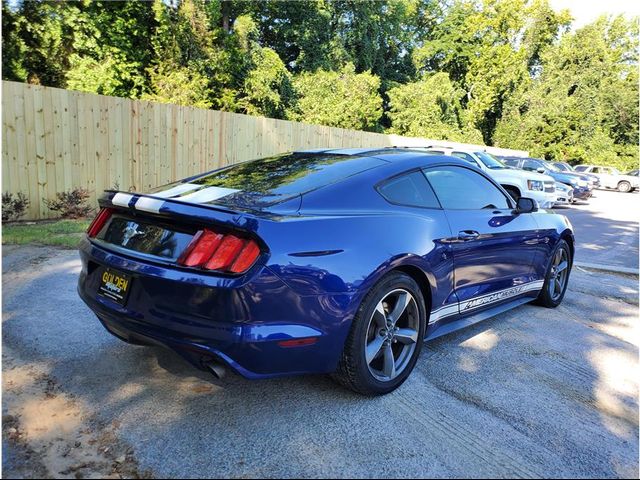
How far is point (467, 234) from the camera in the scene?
3.62 m

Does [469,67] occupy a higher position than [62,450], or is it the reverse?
[469,67]

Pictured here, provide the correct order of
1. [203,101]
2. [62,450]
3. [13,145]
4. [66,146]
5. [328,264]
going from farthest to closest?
[203,101], [66,146], [13,145], [328,264], [62,450]

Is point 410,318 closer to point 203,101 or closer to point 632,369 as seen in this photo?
point 632,369

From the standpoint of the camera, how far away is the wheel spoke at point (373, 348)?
292cm

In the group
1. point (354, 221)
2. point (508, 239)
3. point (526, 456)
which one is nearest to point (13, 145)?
point (354, 221)

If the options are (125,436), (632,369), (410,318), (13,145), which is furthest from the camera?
(13,145)

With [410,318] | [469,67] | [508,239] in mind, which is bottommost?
[410,318]

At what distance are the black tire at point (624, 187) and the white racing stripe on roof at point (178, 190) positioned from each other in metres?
33.3

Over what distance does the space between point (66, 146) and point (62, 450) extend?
704 cm

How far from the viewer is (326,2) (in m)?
27.0

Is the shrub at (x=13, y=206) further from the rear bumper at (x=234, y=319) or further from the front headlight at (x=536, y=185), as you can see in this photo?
the front headlight at (x=536, y=185)

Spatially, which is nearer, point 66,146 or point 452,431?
point 452,431

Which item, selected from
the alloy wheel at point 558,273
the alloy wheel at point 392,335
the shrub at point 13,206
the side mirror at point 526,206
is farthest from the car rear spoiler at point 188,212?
the shrub at point 13,206

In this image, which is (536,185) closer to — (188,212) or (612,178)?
(188,212)
